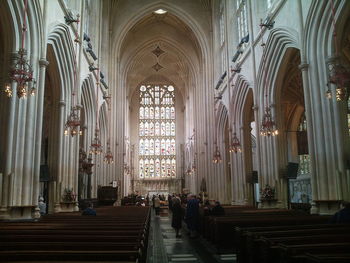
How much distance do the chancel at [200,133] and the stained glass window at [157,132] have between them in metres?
14.1

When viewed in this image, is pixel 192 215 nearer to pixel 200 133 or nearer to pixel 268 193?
pixel 268 193

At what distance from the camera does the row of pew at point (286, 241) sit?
3954 millimetres

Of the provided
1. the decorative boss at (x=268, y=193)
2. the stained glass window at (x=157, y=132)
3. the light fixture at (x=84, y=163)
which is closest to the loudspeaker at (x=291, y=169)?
the decorative boss at (x=268, y=193)

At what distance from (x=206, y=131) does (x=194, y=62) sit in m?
8.46

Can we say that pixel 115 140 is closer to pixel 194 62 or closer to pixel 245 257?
pixel 194 62

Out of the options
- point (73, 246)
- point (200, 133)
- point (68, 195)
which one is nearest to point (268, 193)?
point (68, 195)

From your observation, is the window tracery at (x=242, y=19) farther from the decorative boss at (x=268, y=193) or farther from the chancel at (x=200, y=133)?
the decorative boss at (x=268, y=193)

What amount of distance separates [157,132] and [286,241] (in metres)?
44.1

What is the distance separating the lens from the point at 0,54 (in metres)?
14.9

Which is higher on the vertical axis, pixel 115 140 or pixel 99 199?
pixel 115 140

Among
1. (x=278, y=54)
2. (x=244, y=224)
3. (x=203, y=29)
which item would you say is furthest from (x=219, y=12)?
(x=244, y=224)

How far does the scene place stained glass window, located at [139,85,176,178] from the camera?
47719 mm

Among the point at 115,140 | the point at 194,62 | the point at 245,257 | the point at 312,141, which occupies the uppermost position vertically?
the point at 194,62

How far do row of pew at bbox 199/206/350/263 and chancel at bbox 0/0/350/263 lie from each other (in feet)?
Result: 0.08
